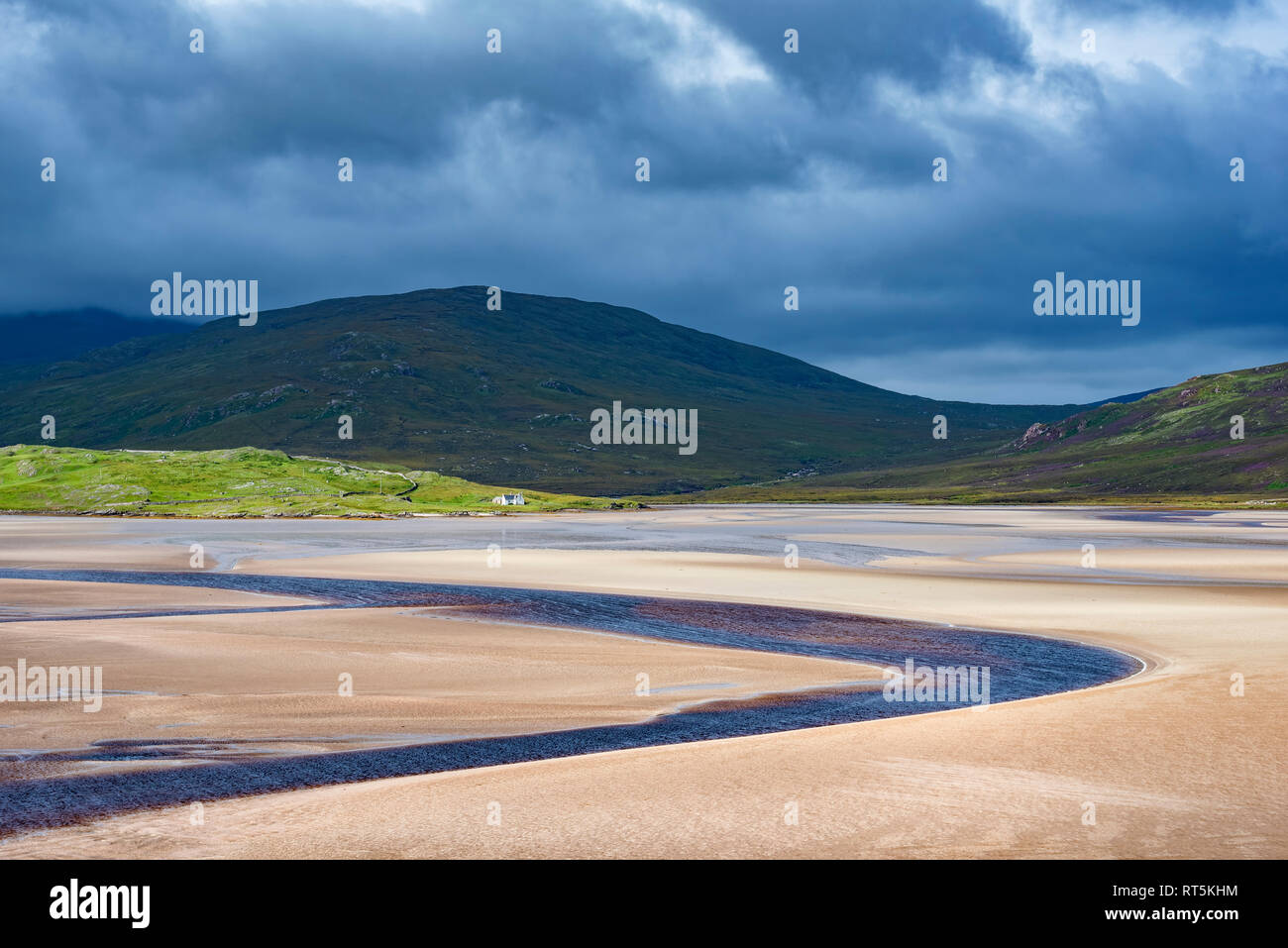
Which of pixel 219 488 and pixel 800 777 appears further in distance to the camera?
pixel 219 488

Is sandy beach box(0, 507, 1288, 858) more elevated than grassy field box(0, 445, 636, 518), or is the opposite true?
grassy field box(0, 445, 636, 518)

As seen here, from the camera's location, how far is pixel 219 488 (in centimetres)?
13725

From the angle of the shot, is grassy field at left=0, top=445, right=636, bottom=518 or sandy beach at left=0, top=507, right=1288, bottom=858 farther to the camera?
grassy field at left=0, top=445, right=636, bottom=518

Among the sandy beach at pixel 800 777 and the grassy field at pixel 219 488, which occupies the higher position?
the grassy field at pixel 219 488

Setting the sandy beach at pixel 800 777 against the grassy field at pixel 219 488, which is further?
the grassy field at pixel 219 488

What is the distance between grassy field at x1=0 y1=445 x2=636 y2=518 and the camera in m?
126

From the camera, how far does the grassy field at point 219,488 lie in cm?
12581

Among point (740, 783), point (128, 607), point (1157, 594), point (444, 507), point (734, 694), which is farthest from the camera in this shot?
point (444, 507)

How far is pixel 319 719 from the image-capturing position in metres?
18.8
